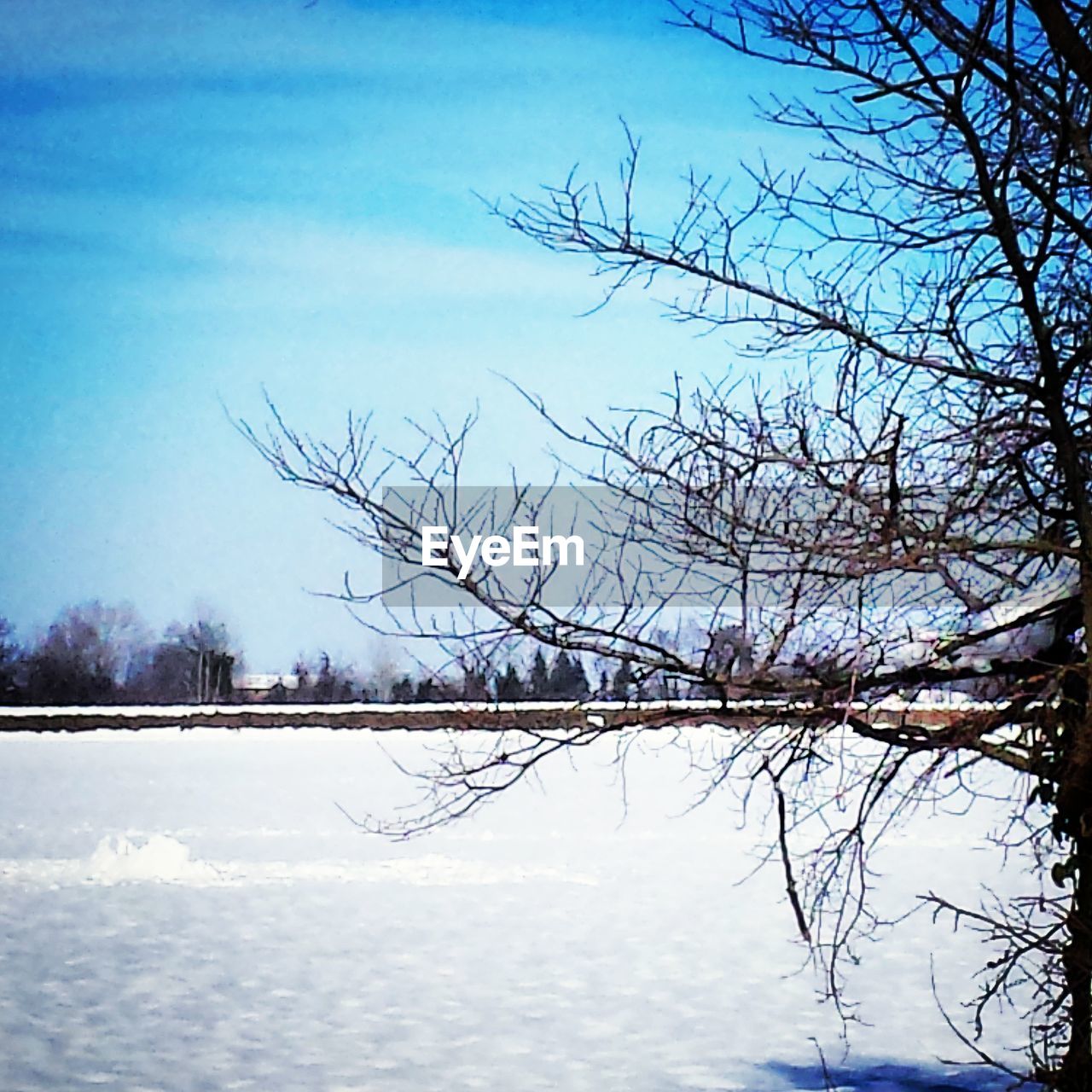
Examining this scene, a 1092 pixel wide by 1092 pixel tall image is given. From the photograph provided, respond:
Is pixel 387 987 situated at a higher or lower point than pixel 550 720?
lower

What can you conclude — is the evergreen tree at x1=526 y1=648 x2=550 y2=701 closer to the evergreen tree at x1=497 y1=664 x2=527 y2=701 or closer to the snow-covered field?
the evergreen tree at x1=497 y1=664 x2=527 y2=701

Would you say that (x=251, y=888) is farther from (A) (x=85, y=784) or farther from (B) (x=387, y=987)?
(A) (x=85, y=784)

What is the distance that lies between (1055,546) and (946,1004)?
4.01 meters

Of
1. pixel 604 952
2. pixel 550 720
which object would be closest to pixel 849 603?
pixel 550 720

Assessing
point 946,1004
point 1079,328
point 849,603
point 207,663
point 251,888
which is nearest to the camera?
point 849,603

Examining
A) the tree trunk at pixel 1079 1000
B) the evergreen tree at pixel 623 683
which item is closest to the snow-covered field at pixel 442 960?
the tree trunk at pixel 1079 1000

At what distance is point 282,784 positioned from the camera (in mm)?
17000

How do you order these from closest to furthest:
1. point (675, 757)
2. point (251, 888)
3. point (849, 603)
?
point (849, 603)
point (251, 888)
point (675, 757)
